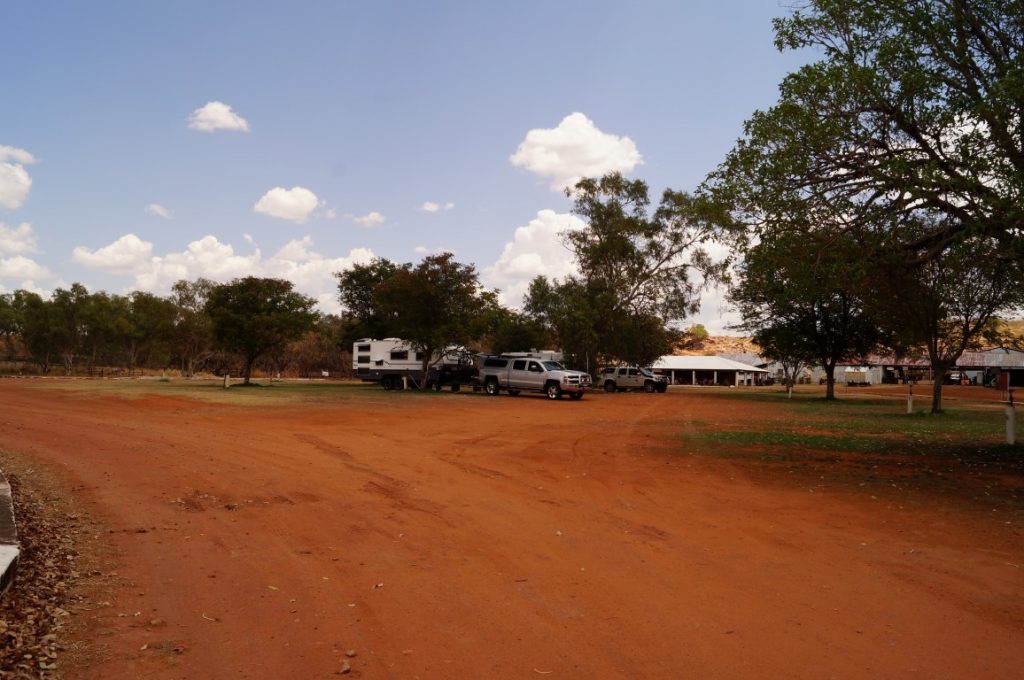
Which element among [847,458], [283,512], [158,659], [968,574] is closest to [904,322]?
[847,458]

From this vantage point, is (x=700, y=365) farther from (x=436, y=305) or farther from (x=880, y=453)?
(x=880, y=453)

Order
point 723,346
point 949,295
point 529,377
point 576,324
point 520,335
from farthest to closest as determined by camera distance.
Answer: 1. point 723,346
2. point 520,335
3. point 576,324
4. point 529,377
5. point 949,295

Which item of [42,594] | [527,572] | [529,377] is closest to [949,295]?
[529,377]

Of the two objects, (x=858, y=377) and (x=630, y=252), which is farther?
(x=858, y=377)

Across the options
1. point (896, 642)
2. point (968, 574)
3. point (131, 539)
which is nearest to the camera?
point (896, 642)

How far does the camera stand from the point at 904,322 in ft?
106

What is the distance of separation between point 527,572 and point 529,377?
32.0 metres

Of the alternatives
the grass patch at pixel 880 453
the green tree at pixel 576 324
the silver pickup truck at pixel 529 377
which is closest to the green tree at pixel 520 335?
the green tree at pixel 576 324

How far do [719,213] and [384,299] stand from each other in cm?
3017

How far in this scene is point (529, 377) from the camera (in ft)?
125

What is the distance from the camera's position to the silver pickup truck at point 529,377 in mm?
36812

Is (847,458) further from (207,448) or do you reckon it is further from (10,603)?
(10,603)

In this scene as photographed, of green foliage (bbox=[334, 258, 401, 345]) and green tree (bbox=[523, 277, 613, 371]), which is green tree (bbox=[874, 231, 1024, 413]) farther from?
green foliage (bbox=[334, 258, 401, 345])

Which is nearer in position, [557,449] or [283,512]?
[283,512]
